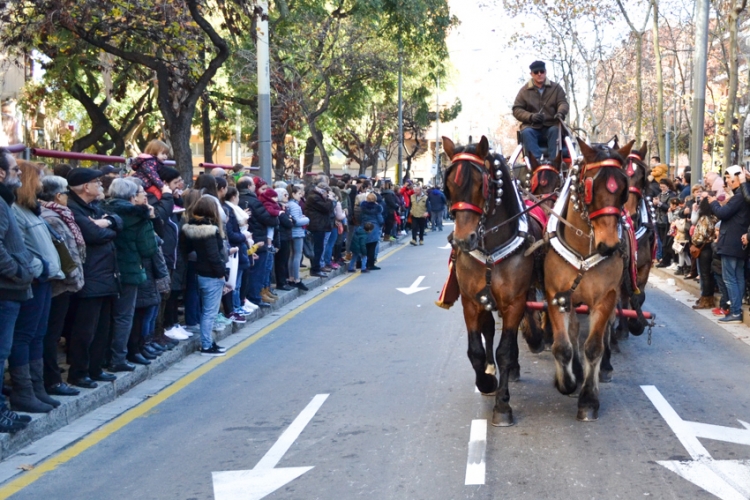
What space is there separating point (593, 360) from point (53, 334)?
15.4 feet

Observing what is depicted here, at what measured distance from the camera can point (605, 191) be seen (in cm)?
750

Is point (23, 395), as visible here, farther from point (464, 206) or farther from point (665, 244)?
point (665, 244)

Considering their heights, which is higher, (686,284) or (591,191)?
(591,191)

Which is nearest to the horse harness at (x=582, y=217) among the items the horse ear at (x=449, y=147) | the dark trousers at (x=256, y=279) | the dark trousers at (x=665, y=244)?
the horse ear at (x=449, y=147)

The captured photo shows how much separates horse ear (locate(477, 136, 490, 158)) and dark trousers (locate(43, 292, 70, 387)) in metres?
3.83

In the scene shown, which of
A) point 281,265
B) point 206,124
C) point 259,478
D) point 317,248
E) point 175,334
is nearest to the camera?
point 259,478

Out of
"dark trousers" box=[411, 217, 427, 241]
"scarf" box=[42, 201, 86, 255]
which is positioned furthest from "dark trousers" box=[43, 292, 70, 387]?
"dark trousers" box=[411, 217, 427, 241]

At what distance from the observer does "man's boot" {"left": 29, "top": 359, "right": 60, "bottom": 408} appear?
26.6ft

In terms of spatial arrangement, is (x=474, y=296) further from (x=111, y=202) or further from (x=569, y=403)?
(x=111, y=202)

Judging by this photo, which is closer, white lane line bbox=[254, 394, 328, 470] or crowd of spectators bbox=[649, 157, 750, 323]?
white lane line bbox=[254, 394, 328, 470]

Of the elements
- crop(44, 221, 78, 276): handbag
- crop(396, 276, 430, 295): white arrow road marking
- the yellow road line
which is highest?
crop(44, 221, 78, 276): handbag

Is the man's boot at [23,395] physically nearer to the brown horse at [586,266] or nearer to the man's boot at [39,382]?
the man's boot at [39,382]

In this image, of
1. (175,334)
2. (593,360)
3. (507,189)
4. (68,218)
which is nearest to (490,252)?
(507,189)

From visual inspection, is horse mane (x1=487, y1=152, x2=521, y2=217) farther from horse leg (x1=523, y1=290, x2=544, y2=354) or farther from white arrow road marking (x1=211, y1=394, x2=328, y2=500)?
white arrow road marking (x1=211, y1=394, x2=328, y2=500)
